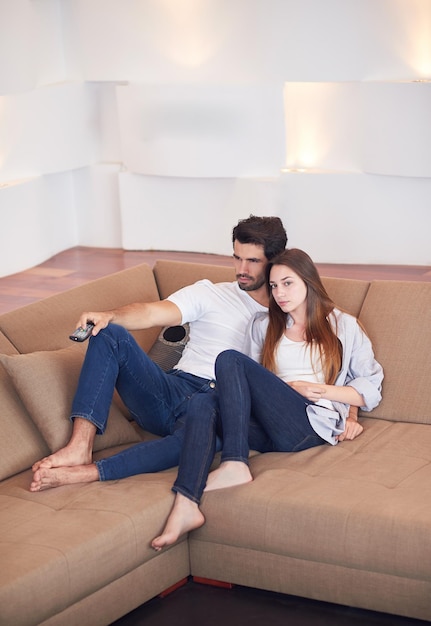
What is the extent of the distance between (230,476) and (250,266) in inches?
34.0

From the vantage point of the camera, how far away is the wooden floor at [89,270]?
6.36 metres

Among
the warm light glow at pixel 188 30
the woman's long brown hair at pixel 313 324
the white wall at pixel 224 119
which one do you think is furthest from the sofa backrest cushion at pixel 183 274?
the warm light glow at pixel 188 30

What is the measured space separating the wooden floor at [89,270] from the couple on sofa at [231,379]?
9.33 ft

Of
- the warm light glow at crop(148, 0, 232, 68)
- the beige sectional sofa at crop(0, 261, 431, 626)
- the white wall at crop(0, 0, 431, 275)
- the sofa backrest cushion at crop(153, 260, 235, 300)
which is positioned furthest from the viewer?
the warm light glow at crop(148, 0, 232, 68)

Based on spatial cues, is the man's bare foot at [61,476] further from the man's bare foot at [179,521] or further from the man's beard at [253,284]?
the man's beard at [253,284]

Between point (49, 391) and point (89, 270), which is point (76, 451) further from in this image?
point (89, 270)

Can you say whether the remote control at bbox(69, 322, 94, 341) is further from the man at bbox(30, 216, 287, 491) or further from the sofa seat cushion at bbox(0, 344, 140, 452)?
the sofa seat cushion at bbox(0, 344, 140, 452)

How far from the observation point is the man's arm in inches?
121

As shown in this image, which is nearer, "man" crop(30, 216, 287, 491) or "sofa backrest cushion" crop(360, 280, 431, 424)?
"man" crop(30, 216, 287, 491)

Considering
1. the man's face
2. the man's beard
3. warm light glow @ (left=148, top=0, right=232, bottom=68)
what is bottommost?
the man's beard

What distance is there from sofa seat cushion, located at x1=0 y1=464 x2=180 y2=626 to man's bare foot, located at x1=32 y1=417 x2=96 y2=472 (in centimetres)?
8

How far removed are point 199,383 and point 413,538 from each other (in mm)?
1066

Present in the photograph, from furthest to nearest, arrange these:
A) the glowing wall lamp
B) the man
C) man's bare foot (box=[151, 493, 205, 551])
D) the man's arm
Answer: the glowing wall lamp, the man's arm, the man, man's bare foot (box=[151, 493, 205, 551])

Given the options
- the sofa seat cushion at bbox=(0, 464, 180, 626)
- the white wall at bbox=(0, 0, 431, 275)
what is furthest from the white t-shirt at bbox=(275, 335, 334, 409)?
the white wall at bbox=(0, 0, 431, 275)
